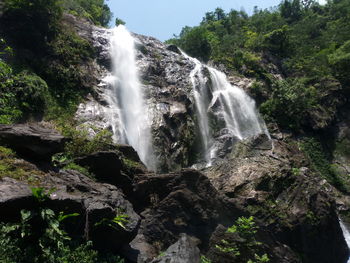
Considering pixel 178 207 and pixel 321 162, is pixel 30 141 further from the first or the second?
pixel 321 162

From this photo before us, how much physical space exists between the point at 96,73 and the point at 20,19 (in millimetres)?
4785

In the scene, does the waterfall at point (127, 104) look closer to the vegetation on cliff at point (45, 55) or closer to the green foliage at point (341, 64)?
the vegetation on cliff at point (45, 55)

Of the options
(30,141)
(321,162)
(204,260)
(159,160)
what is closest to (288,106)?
(321,162)

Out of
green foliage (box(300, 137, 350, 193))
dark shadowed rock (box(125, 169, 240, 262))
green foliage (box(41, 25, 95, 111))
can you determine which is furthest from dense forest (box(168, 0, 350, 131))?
dark shadowed rock (box(125, 169, 240, 262))

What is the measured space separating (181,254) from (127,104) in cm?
1210

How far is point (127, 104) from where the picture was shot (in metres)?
19.4

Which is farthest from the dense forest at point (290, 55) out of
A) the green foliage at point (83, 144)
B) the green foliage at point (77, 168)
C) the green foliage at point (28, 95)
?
the green foliage at point (77, 168)

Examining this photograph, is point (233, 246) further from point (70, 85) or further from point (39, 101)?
point (70, 85)

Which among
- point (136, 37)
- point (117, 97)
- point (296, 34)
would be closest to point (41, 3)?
point (117, 97)

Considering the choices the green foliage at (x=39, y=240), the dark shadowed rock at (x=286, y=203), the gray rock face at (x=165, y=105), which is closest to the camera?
the green foliage at (x=39, y=240)

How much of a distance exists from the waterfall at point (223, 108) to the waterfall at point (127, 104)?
3906 mm

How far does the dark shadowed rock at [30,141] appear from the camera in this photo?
893 cm

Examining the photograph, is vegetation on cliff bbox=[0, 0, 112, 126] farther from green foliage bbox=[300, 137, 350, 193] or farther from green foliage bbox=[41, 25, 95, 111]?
green foliage bbox=[300, 137, 350, 193]

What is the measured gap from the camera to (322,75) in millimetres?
31391
